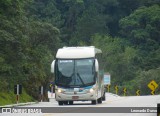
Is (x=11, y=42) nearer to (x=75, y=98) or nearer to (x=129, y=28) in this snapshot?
(x=75, y=98)

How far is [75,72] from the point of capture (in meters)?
39.5

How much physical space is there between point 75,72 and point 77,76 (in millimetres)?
262

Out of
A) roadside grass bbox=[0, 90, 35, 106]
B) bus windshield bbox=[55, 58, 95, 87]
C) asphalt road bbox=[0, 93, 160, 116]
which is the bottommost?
roadside grass bbox=[0, 90, 35, 106]

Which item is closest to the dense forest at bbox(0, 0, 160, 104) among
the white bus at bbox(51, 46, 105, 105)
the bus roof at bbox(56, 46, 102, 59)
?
the bus roof at bbox(56, 46, 102, 59)

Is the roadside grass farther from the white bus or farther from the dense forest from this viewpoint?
the white bus

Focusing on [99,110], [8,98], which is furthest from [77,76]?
[99,110]

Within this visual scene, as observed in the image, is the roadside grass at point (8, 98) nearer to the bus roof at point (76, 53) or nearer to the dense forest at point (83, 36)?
the dense forest at point (83, 36)

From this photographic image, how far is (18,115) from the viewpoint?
27047mm

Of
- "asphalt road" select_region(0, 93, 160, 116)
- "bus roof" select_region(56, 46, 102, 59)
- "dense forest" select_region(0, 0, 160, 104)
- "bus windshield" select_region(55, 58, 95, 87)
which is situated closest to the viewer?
"asphalt road" select_region(0, 93, 160, 116)

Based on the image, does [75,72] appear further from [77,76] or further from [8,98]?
[8,98]

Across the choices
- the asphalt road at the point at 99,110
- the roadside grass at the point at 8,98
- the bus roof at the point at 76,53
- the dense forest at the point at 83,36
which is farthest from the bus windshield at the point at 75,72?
the roadside grass at the point at 8,98

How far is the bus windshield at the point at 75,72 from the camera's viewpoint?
39.3 meters

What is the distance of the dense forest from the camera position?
42.3 metres

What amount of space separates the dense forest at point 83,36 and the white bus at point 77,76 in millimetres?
3391
